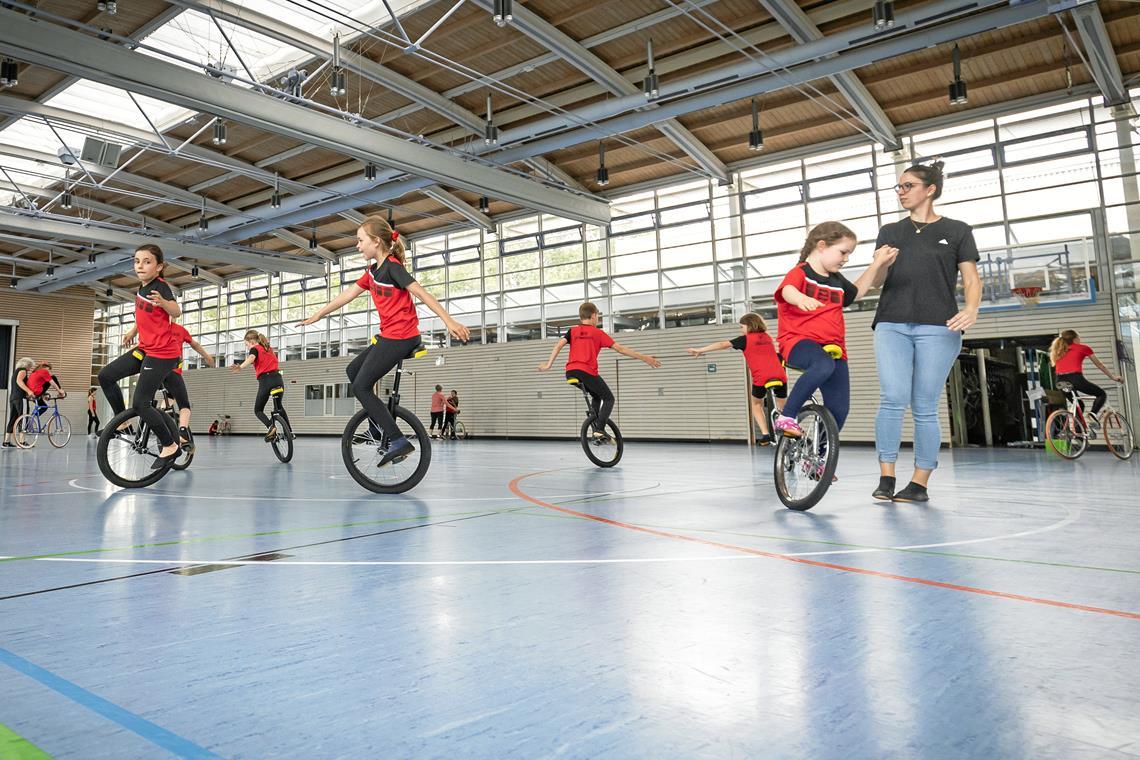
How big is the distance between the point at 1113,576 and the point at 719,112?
15.2 m

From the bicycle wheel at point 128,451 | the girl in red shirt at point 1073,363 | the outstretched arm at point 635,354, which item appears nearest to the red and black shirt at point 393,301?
the bicycle wheel at point 128,451

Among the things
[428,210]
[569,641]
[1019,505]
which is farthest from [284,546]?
[428,210]

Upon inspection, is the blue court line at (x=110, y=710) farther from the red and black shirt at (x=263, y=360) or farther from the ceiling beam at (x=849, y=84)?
the ceiling beam at (x=849, y=84)

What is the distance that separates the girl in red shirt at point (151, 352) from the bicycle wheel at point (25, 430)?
10892 millimetres

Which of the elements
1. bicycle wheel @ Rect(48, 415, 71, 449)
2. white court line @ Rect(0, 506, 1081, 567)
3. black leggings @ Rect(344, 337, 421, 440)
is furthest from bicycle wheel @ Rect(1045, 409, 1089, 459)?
bicycle wheel @ Rect(48, 415, 71, 449)

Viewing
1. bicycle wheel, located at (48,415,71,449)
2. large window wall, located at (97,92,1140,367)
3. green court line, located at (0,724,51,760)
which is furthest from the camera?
bicycle wheel, located at (48,415,71,449)

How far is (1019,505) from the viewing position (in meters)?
4.09

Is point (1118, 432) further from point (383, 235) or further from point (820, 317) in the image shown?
point (383, 235)

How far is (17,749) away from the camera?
1.07 meters

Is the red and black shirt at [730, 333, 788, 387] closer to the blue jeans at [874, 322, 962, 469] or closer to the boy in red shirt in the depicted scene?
the boy in red shirt

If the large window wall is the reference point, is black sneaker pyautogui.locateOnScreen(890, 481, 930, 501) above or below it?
below

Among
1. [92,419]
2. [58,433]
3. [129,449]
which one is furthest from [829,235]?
[92,419]

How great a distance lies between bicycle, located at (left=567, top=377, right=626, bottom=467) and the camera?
7.79 m

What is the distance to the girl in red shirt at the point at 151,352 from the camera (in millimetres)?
5660
